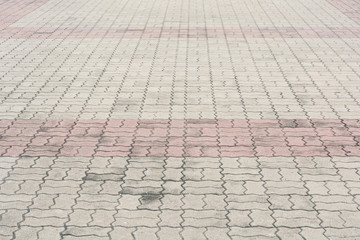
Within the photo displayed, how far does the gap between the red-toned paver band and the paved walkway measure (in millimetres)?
26

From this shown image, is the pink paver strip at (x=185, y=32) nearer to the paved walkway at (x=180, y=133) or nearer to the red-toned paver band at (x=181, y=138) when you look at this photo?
the paved walkway at (x=180, y=133)

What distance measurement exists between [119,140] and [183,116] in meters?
1.22

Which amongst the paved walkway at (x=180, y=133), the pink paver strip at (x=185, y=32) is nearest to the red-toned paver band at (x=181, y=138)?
the paved walkway at (x=180, y=133)

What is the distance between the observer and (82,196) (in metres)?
6.32

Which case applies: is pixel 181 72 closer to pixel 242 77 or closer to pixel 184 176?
pixel 242 77

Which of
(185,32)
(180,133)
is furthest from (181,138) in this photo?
(185,32)

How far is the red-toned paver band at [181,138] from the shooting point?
7453mm

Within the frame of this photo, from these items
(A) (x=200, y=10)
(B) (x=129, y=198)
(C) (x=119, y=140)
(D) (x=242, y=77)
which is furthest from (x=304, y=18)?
(B) (x=129, y=198)

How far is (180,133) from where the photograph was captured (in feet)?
26.3

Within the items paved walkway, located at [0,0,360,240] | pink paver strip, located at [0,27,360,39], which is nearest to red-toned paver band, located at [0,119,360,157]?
paved walkway, located at [0,0,360,240]

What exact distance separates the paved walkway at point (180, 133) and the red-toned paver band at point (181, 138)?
26 millimetres

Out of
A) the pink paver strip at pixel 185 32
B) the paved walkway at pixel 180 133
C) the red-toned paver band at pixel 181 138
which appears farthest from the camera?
the pink paver strip at pixel 185 32

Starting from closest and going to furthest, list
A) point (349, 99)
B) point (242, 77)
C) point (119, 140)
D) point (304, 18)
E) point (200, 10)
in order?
point (119, 140) → point (349, 99) → point (242, 77) → point (304, 18) → point (200, 10)

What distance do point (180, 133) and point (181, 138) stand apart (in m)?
0.17
